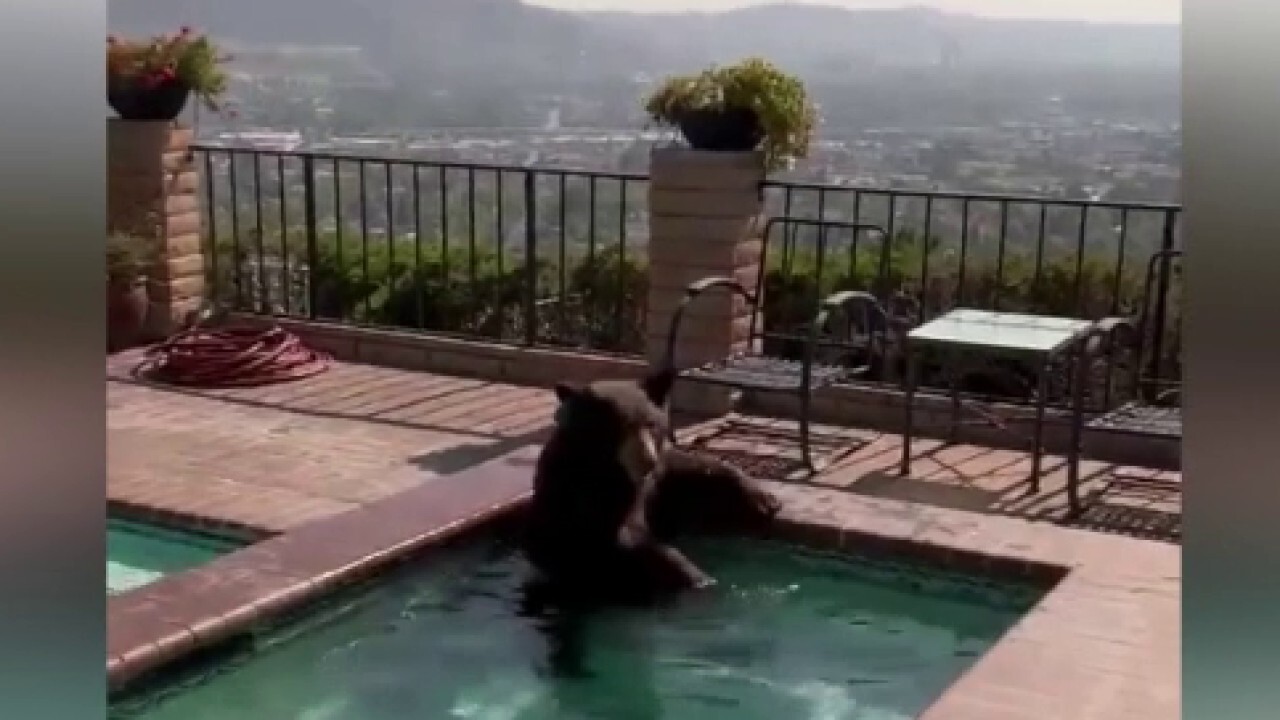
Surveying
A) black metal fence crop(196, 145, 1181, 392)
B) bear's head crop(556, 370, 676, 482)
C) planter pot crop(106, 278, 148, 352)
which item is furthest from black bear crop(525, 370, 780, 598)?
planter pot crop(106, 278, 148, 352)

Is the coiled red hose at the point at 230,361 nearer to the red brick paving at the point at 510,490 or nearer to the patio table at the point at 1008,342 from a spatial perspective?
the red brick paving at the point at 510,490

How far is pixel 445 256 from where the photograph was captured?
240 inches

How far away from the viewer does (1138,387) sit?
4.31 meters

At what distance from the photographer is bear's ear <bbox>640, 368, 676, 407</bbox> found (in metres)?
3.47

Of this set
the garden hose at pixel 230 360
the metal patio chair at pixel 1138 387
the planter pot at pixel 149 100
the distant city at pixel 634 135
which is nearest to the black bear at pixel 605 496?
A: the metal patio chair at pixel 1138 387

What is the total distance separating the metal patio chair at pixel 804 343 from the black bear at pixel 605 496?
62 centimetres

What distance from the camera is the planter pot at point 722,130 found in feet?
16.2

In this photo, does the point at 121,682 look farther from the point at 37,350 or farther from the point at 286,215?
the point at 286,215

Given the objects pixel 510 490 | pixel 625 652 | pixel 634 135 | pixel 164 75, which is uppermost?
pixel 164 75

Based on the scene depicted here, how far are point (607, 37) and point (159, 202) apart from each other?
3312 millimetres

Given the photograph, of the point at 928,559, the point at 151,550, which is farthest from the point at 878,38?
the point at 151,550

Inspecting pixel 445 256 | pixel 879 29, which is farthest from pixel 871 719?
pixel 445 256

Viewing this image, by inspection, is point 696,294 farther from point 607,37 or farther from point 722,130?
point 607,37

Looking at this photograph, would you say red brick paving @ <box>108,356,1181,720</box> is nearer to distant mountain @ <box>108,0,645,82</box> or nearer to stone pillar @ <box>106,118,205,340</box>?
stone pillar @ <box>106,118,205,340</box>
